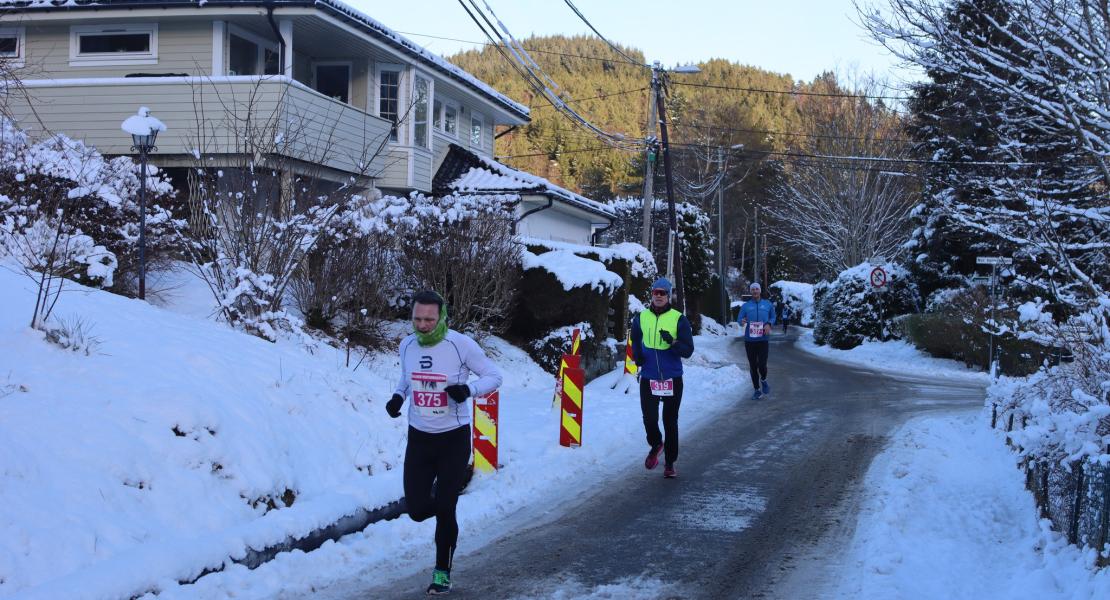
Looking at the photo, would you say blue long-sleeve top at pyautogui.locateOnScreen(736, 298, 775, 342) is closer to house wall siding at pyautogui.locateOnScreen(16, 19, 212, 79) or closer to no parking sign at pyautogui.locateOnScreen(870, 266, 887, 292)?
house wall siding at pyautogui.locateOnScreen(16, 19, 212, 79)

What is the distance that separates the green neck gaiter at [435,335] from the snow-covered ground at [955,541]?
2773mm

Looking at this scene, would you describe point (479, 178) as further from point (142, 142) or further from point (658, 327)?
point (658, 327)

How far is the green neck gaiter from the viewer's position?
6.02 meters

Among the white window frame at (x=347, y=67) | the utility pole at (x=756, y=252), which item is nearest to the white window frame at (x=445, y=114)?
the white window frame at (x=347, y=67)

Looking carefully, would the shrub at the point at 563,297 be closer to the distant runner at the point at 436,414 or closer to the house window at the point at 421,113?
the house window at the point at 421,113

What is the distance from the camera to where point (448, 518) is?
587cm

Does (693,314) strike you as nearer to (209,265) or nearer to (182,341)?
(209,265)

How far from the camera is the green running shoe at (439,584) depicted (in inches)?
225

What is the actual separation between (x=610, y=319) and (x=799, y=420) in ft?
24.6

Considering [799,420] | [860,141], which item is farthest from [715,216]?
[799,420]

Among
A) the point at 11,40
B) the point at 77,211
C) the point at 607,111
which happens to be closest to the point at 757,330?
the point at 77,211

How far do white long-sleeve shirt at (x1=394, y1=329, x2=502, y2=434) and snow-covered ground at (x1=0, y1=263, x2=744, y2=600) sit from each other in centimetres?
107

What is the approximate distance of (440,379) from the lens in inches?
237

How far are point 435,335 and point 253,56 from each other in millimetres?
17317
